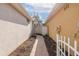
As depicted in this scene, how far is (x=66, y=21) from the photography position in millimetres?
1604

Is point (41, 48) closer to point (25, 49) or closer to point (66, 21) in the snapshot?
point (25, 49)

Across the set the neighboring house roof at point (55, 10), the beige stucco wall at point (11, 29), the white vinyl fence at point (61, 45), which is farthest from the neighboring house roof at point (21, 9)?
the white vinyl fence at point (61, 45)

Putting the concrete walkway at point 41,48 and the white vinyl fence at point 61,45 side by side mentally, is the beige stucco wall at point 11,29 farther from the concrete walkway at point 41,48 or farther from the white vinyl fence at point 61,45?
the white vinyl fence at point 61,45

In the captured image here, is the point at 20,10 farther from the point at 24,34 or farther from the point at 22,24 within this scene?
the point at 24,34

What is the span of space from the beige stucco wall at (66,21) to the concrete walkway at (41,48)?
12 centimetres

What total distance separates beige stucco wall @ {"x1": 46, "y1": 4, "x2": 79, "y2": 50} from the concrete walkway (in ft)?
0.38

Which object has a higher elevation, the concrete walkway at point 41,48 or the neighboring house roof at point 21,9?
the neighboring house roof at point 21,9

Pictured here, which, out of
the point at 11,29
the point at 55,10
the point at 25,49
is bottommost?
the point at 25,49

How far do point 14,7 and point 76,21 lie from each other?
642 mm

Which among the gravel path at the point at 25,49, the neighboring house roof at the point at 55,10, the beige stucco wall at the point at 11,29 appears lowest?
the gravel path at the point at 25,49

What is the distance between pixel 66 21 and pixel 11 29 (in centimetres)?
57

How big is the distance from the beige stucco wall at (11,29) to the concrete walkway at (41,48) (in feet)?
0.45

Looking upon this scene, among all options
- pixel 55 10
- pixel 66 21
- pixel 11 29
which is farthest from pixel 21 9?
pixel 66 21

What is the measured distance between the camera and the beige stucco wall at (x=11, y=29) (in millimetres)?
1521
